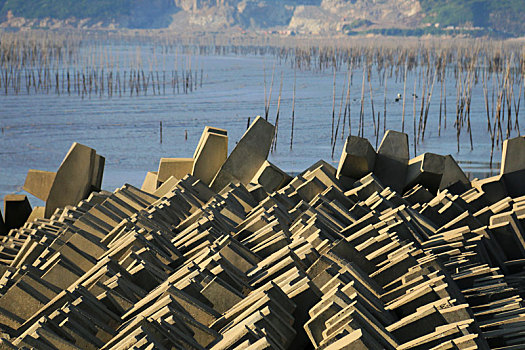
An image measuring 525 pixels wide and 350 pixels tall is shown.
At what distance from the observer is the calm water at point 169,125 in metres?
14.2

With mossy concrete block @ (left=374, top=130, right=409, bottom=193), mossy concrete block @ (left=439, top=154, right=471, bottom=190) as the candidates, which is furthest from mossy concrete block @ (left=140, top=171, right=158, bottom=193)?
mossy concrete block @ (left=439, top=154, right=471, bottom=190)

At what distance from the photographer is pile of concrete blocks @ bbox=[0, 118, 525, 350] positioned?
2.73m

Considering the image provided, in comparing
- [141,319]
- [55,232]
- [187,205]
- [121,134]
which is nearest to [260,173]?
[187,205]

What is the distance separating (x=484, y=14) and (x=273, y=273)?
327 ft

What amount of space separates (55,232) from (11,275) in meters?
1.09

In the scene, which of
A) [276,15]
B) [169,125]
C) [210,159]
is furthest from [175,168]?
[276,15]

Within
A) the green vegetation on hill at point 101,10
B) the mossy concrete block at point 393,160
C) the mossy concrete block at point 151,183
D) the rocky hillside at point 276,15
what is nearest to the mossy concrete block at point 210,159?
the mossy concrete block at point 151,183

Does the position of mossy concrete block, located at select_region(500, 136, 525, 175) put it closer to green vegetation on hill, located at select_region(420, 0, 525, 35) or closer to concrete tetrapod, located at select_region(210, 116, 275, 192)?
concrete tetrapod, located at select_region(210, 116, 275, 192)

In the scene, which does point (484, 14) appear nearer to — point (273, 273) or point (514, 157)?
point (514, 157)

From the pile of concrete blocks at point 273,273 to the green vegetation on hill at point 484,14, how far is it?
90.3 m

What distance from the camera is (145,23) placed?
130375 mm

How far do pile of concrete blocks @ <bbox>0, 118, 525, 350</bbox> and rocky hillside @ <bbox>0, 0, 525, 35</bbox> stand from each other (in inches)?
3498

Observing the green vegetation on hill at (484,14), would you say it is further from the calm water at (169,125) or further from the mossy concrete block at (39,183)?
the mossy concrete block at (39,183)

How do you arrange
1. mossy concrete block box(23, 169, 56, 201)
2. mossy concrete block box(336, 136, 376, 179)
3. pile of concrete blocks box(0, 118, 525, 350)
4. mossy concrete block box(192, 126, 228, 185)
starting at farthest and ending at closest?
mossy concrete block box(23, 169, 56, 201), mossy concrete block box(192, 126, 228, 185), mossy concrete block box(336, 136, 376, 179), pile of concrete blocks box(0, 118, 525, 350)
